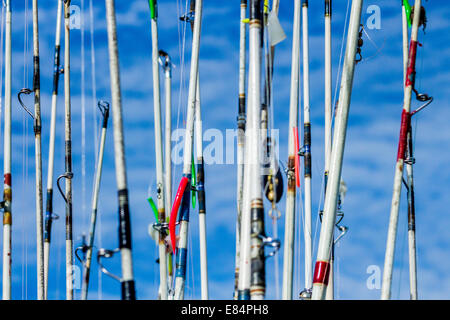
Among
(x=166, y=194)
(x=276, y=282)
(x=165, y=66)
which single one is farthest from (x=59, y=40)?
(x=276, y=282)

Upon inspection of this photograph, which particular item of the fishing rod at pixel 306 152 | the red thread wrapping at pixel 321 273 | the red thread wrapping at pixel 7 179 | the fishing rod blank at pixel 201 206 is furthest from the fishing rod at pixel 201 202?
the red thread wrapping at pixel 321 273

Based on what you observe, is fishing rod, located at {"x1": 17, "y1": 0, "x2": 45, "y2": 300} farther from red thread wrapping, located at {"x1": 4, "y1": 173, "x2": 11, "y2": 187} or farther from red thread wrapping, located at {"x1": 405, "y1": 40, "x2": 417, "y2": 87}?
red thread wrapping, located at {"x1": 405, "y1": 40, "x2": 417, "y2": 87}

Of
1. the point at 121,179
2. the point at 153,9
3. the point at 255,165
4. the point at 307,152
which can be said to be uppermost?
the point at 153,9

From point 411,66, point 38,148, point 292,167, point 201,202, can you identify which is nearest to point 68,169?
point 38,148

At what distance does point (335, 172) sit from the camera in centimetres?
2034

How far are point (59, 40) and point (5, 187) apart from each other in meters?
9.94

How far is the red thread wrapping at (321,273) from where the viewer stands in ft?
63.4

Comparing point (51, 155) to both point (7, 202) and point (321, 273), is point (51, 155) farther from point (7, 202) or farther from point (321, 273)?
point (321, 273)

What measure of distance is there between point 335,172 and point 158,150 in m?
6.84

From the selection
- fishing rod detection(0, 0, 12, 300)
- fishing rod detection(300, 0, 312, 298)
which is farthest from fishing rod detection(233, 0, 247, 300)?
fishing rod detection(0, 0, 12, 300)

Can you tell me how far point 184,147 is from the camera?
A: 2659cm

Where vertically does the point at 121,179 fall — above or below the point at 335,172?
below

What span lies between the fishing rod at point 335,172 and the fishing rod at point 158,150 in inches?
222
